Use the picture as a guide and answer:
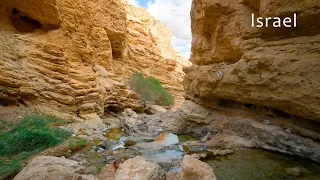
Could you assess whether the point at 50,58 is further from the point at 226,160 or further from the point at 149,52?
the point at 149,52

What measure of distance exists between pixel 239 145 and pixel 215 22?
5100 millimetres

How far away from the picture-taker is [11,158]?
4078 millimetres

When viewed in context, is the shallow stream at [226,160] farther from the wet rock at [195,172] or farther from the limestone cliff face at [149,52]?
the limestone cliff face at [149,52]

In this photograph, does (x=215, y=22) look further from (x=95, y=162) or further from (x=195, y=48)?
(x=95, y=162)

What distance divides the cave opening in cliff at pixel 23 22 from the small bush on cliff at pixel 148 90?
10067mm

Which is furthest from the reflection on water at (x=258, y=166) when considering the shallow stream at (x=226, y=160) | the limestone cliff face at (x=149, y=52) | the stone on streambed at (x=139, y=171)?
the limestone cliff face at (x=149, y=52)

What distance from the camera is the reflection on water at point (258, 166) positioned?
13.0 ft

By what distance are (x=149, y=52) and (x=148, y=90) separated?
6.94 m

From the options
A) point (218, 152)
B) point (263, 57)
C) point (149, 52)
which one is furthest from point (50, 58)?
point (149, 52)

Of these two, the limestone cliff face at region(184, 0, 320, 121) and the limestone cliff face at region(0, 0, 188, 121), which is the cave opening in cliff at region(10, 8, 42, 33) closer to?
the limestone cliff face at region(0, 0, 188, 121)

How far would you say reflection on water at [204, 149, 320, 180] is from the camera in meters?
3.95

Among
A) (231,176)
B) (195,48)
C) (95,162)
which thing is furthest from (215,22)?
(95,162)

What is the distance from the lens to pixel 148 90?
19906 mm

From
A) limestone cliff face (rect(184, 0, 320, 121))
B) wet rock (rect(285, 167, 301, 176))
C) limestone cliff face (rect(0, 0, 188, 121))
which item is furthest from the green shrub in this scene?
limestone cliff face (rect(184, 0, 320, 121))
